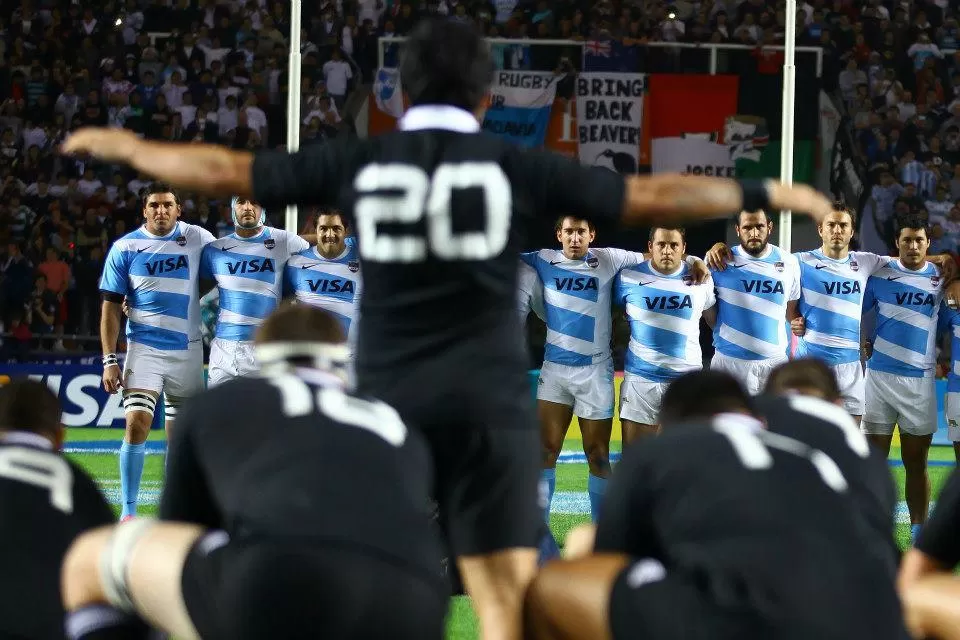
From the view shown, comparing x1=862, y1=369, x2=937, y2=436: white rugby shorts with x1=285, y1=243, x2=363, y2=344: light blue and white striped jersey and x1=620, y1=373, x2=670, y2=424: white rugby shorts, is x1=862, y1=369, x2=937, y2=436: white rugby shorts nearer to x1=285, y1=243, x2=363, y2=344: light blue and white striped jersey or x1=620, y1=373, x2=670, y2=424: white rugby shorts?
x1=620, y1=373, x2=670, y2=424: white rugby shorts

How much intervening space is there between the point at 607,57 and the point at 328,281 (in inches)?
385

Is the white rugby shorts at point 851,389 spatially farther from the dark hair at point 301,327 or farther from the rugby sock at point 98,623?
the rugby sock at point 98,623

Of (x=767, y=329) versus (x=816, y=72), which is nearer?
(x=767, y=329)

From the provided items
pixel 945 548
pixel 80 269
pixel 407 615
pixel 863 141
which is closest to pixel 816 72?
pixel 863 141

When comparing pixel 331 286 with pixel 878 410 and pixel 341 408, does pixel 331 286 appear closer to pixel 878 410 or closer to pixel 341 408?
pixel 878 410

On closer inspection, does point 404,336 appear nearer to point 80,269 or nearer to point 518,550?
point 518,550

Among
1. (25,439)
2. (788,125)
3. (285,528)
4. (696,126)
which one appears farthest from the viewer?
(696,126)

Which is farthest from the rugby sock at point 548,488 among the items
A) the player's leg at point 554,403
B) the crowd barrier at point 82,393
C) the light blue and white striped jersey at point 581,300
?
the crowd barrier at point 82,393

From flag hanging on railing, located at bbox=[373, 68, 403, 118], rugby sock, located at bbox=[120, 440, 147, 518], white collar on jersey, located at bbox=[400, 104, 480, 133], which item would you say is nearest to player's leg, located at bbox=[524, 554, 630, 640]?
white collar on jersey, located at bbox=[400, 104, 480, 133]

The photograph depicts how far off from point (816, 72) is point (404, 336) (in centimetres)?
1684

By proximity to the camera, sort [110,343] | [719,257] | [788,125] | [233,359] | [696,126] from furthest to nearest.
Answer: [696,126]
[788,125]
[233,359]
[719,257]
[110,343]

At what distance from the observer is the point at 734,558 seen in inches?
119

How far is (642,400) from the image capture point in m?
9.22

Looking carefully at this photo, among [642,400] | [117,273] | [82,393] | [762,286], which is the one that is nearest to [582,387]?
[642,400]
